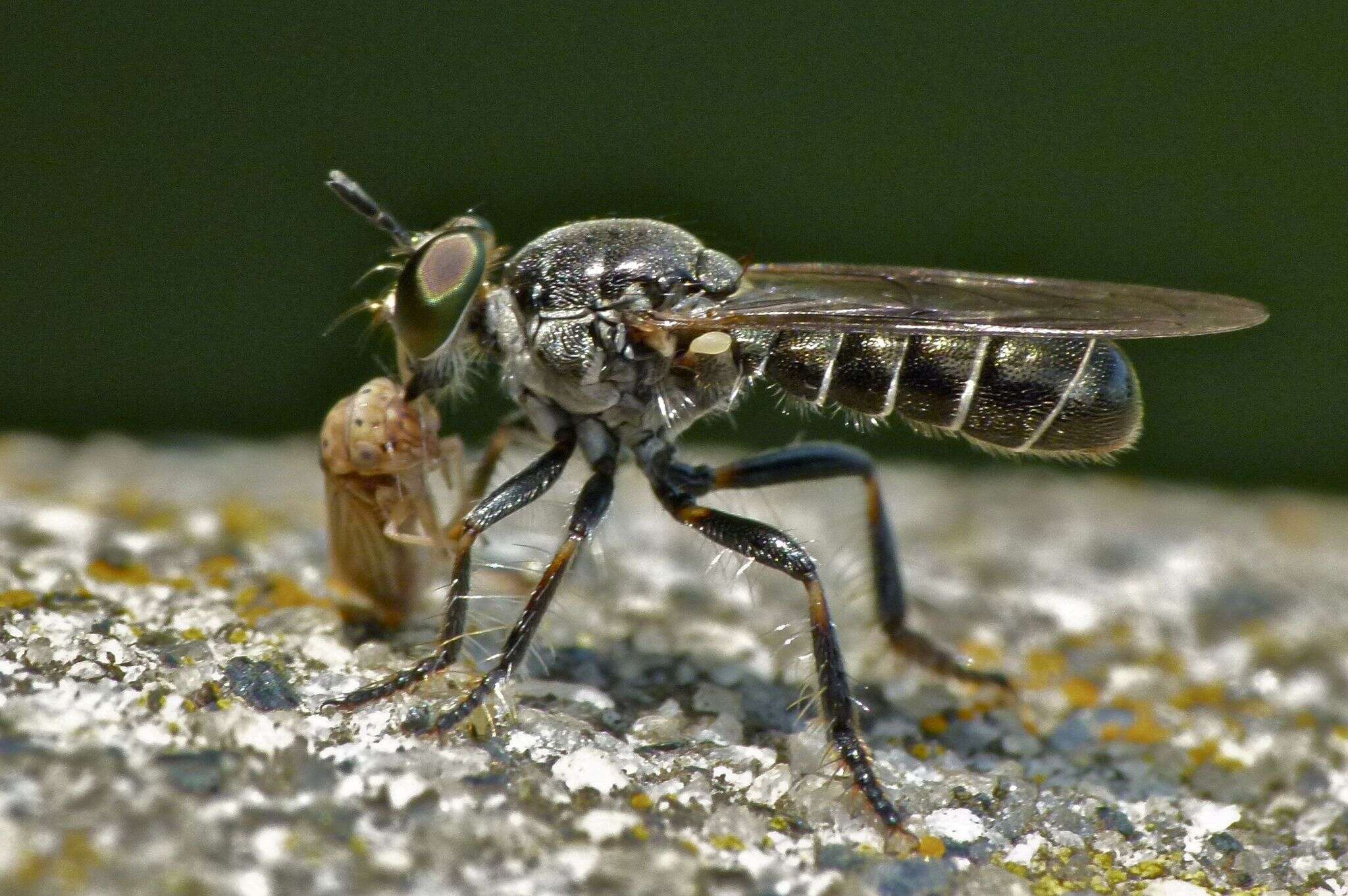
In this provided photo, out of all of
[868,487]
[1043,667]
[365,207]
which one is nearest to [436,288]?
[365,207]

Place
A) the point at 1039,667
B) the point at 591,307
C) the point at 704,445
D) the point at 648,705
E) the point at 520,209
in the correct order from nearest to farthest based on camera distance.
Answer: the point at 648,705 → the point at 591,307 → the point at 1039,667 → the point at 520,209 → the point at 704,445

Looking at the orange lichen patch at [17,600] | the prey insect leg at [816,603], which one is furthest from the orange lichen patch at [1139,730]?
the orange lichen patch at [17,600]

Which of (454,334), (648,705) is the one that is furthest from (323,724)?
(454,334)

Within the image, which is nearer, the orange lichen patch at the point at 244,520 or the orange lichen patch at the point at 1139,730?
the orange lichen patch at the point at 1139,730

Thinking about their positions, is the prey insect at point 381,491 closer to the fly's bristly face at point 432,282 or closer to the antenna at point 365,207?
the fly's bristly face at point 432,282

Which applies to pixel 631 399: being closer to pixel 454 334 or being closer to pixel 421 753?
pixel 454 334

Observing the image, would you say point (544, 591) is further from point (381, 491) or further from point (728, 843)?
→ point (728, 843)
